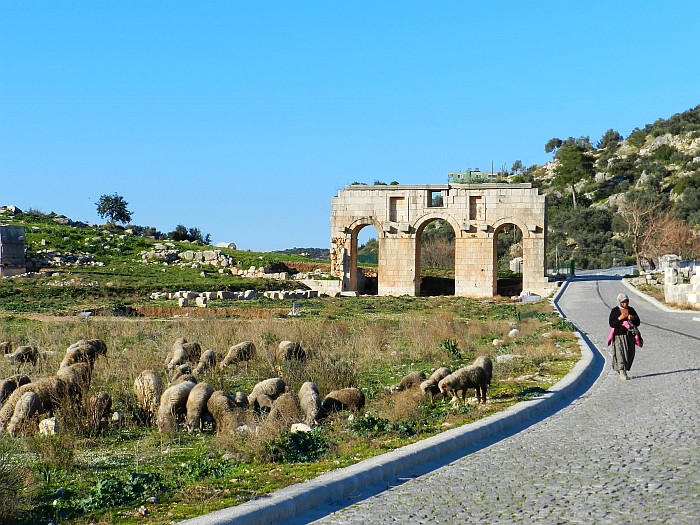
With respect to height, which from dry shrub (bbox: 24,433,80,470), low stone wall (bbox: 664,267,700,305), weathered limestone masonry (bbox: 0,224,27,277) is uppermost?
weathered limestone masonry (bbox: 0,224,27,277)

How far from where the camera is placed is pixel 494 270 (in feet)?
148

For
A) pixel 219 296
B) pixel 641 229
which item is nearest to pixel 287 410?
pixel 219 296

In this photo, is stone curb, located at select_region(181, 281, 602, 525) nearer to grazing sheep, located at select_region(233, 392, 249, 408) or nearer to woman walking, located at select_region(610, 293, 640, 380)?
woman walking, located at select_region(610, 293, 640, 380)

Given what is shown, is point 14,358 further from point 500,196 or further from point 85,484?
point 500,196

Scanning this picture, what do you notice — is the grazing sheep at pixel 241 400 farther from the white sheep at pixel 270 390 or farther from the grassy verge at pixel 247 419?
the grassy verge at pixel 247 419

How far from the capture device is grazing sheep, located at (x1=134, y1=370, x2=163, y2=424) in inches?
466

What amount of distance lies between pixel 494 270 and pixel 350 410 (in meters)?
34.3

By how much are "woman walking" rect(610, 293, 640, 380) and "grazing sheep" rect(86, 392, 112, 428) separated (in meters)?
7.02

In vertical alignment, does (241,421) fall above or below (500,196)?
below

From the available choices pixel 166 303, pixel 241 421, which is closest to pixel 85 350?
pixel 241 421

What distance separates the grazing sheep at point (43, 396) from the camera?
11062 millimetres

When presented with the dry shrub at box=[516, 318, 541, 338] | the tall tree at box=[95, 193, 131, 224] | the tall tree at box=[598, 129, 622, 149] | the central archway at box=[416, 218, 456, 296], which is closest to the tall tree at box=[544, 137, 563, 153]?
the tall tree at box=[598, 129, 622, 149]

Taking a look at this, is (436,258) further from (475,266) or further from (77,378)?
(77,378)

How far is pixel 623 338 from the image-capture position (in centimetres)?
1331
